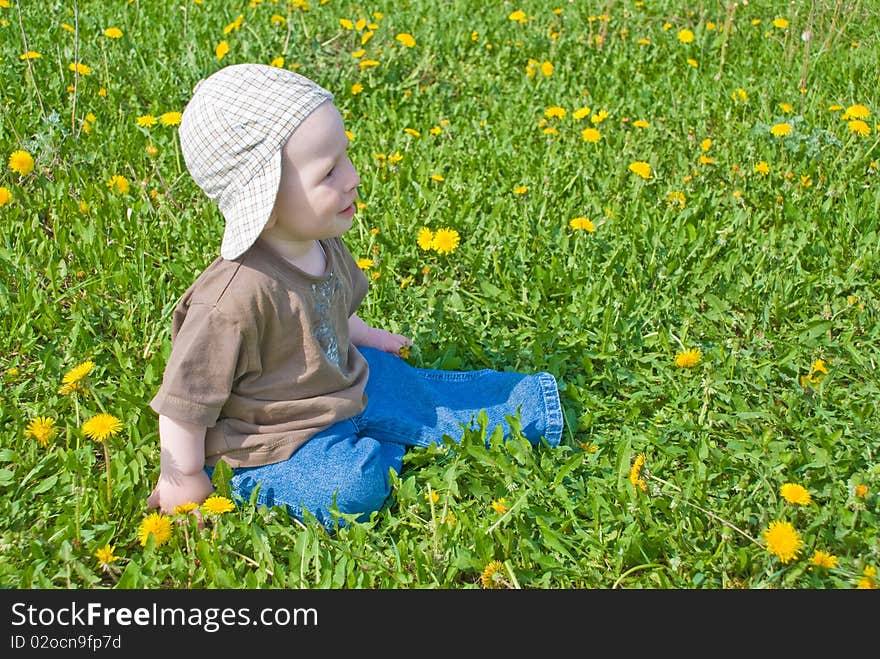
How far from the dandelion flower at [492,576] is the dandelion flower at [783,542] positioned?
55 centimetres

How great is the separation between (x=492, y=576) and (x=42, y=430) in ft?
3.54

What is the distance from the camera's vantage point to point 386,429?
227cm

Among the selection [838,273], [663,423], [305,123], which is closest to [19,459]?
[305,123]

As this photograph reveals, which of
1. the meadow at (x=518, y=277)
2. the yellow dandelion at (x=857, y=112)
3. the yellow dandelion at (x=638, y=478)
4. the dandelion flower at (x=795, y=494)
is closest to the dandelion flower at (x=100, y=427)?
the meadow at (x=518, y=277)

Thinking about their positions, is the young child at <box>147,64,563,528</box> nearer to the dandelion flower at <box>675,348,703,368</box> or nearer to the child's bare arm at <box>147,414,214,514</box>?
the child's bare arm at <box>147,414,214,514</box>

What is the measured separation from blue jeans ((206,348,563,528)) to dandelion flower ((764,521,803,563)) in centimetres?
64

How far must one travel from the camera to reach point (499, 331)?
278 centimetres

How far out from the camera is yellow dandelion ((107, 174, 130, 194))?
3.01 metres

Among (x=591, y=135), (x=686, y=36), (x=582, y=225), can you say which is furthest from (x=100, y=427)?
(x=686, y=36)

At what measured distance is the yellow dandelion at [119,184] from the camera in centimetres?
301

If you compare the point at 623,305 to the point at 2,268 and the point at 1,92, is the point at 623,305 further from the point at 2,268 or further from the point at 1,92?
the point at 1,92

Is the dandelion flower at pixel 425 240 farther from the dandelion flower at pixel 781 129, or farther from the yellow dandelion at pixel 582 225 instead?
the dandelion flower at pixel 781 129

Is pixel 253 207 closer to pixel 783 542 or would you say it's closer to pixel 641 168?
pixel 783 542

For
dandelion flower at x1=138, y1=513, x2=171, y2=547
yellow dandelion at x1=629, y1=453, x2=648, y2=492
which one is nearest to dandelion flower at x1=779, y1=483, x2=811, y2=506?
yellow dandelion at x1=629, y1=453, x2=648, y2=492
